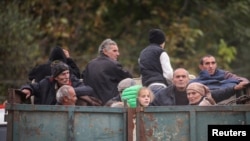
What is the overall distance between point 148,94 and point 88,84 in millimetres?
1401

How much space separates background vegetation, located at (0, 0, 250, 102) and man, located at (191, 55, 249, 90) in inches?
298

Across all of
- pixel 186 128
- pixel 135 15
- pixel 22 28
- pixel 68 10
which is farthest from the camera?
pixel 135 15

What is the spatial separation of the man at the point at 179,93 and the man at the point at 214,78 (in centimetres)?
16

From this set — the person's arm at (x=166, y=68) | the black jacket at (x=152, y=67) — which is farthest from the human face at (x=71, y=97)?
the person's arm at (x=166, y=68)

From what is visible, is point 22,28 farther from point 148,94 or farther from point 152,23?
point 148,94

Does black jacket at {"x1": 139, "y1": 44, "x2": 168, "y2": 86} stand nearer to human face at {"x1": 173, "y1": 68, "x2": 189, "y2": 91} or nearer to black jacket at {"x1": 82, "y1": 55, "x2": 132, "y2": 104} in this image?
black jacket at {"x1": 82, "y1": 55, "x2": 132, "y2": 104}

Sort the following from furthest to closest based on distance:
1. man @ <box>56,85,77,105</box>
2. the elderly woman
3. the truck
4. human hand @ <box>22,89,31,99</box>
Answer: human hand @ <box>22,89,31,99</box>, the elderly woman, man @ <box>56,85,77,105</box>, the truck

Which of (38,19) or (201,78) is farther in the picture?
(38,19)

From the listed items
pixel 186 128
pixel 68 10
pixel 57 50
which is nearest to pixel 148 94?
pixel 186 128

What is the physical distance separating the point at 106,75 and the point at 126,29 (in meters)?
11.6

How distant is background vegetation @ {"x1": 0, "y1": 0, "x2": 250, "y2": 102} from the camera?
1795 centimetres

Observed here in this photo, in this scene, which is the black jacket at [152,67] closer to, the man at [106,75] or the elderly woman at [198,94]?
the man at [106,75]

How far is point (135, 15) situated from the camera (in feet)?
72.6

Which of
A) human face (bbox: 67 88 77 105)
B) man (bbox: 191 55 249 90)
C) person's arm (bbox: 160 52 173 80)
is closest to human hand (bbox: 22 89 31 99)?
human face (bbox: 67 88 77 105)
